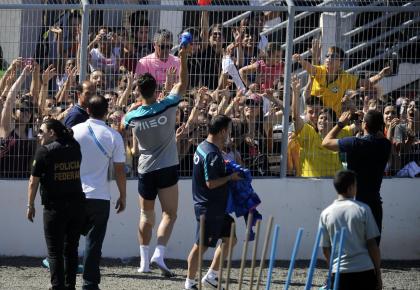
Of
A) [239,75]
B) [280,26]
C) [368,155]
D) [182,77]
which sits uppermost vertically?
[280,26]

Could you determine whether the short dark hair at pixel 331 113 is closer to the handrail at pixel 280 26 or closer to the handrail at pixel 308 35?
the handrail at pixel 308 35

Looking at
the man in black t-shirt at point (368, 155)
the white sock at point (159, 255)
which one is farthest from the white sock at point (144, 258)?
the man in black t-shirt at point (368, 155)

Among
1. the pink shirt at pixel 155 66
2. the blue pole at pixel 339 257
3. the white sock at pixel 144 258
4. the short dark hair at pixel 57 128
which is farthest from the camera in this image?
the pink shirt at pixel 155 66

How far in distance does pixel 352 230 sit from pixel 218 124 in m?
2.37

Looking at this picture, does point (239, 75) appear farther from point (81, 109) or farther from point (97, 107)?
point (97, 107)

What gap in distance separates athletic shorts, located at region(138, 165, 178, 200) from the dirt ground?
34.8 inches

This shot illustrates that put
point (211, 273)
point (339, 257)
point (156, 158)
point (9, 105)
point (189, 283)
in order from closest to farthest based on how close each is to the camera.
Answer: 1. point (339, 257)
2. point (189, 283)
3. point (211, 273)
4. point (156, 158)
5. point (9, 105)

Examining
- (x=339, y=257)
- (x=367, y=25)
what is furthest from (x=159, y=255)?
(x=339, y=257)

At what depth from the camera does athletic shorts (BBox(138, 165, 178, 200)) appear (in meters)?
11.6

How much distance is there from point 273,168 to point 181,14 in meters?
2.07

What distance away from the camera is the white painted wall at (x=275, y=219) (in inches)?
497

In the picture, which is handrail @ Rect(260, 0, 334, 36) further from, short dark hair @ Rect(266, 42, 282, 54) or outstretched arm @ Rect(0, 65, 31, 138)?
outstretched arm @ Rect(0, 65, 31, 138)

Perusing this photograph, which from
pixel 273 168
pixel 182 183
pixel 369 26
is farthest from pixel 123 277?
pixel 369 26

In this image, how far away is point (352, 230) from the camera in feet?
28.7
